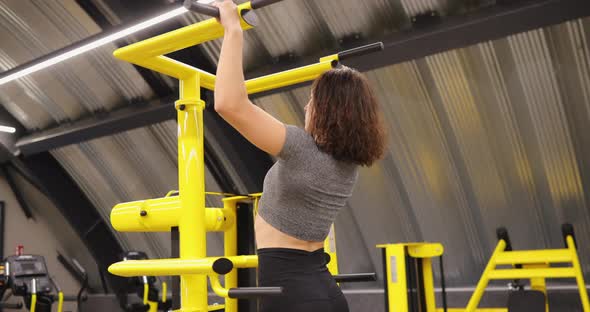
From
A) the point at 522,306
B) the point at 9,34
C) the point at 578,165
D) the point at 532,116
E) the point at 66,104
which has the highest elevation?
the point at 9,34

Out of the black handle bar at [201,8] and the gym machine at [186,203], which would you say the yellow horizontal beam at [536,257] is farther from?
the black handle bar at [201,8]

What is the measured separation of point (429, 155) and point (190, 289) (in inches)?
147

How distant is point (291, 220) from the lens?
1.63m

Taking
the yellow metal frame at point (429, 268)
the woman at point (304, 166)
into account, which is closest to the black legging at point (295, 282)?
the woman at point (304, 166)

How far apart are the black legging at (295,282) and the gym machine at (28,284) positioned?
5839 mm

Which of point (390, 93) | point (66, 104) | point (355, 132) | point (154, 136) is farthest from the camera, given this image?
point (66, 104)

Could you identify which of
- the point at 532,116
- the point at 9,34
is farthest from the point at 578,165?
the point at 9,34

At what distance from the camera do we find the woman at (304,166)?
5.11 feet

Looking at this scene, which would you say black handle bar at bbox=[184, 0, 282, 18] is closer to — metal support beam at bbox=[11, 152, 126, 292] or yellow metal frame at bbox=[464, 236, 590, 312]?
yellow metal frame at bbox=[464, 236, 590, 312]

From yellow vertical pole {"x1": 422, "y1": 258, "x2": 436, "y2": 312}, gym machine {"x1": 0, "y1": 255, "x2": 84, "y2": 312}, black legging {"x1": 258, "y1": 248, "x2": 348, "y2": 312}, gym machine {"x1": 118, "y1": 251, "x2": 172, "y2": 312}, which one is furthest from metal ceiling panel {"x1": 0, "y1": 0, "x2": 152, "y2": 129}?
black legging {"x1": 258, "y1": 248, "x2": 348, "y2": 312}

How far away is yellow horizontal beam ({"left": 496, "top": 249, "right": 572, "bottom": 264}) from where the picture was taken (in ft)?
13.6

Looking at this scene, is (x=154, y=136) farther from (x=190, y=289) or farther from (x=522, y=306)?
(x=190, y=289)

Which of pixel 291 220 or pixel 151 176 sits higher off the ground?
pixel 151 176

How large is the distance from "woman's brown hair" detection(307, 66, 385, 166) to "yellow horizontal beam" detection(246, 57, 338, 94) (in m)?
0.68
